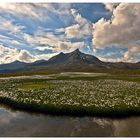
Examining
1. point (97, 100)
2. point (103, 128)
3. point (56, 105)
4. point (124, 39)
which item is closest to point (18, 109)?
point (56, 105)

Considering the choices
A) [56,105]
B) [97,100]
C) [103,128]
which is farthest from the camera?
[97,100]

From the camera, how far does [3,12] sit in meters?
49.4

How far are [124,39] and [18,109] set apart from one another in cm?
4940

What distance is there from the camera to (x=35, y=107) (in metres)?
27.1

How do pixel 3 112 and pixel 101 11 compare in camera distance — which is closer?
pixel 3 112

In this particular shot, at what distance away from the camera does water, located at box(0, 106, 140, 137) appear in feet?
67.5

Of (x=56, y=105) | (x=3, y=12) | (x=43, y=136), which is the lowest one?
(x=43, y=136)

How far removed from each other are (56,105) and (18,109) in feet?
12.5

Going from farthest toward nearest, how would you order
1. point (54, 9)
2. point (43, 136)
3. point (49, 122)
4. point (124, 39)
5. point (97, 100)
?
point (124, 39)
point (54, 9)
point (97, 100)
point (49, 122)
point (43, 136)

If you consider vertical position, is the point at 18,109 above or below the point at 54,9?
below

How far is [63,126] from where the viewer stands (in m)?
22.3

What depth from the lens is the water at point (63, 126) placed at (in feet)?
67.5

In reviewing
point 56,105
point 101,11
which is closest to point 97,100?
point 56,105

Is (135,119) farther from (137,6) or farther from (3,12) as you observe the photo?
(3,12)
